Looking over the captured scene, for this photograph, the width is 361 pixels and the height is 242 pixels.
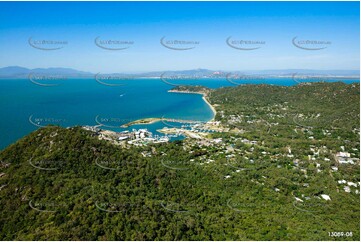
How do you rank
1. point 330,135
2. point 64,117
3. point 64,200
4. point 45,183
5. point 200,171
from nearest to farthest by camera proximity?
1. point 64,200
2. point 45,183
3. point 200,171
4. point 330,135
5. point 64,117

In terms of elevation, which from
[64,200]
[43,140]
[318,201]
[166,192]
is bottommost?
[318,201]

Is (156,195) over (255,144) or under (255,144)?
over

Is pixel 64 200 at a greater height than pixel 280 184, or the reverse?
pixel 64 200

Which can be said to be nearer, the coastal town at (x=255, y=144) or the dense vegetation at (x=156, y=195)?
the dense vegetation at (x=156, y=195)

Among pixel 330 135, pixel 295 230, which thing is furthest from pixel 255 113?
pixel 295 230

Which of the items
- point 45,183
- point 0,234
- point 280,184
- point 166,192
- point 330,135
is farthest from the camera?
point 330,135

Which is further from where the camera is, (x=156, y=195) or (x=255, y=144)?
(x=255, y=144)

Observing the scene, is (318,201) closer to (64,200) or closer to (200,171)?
(200,171)

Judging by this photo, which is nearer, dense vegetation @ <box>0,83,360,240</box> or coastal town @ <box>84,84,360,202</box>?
dense vegetation @ <box>0,83,360,240</box>
